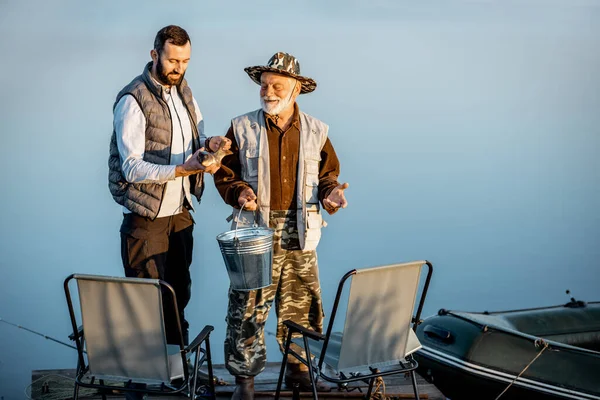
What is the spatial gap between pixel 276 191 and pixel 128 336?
0.95 m

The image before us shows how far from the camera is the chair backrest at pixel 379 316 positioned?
127 inches

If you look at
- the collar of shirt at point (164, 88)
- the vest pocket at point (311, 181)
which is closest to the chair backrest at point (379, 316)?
the vest pocket at point (311, 181)

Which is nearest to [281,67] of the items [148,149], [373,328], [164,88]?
[164,88]

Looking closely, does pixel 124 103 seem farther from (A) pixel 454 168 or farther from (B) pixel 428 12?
(B) pixel 428 12

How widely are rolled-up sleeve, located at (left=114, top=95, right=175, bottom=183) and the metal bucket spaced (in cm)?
40

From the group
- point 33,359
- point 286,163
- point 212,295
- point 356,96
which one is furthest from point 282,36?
point 286,163

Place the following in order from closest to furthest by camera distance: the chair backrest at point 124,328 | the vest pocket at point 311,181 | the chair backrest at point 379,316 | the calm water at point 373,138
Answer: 1. the chair backrest at point 124,328
2. the chair backrest at point 379,316
3. the vest pocket at point 311,181
4. the calm water at point 373,138

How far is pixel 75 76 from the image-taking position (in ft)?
40.1

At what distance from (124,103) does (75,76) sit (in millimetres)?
9066

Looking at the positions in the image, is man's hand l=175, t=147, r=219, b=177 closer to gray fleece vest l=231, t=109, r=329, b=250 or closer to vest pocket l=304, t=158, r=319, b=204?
gray fleece vest l=231, t=109, r=329, b=250

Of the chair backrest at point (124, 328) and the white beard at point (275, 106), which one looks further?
the white beard at point (275, 106)

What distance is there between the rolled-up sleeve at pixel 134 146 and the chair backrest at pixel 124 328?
639mm

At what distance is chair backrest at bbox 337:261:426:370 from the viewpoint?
3.22 metres

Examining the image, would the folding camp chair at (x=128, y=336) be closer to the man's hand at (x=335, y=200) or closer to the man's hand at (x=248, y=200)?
the man's hand at (x=248, y=200)
